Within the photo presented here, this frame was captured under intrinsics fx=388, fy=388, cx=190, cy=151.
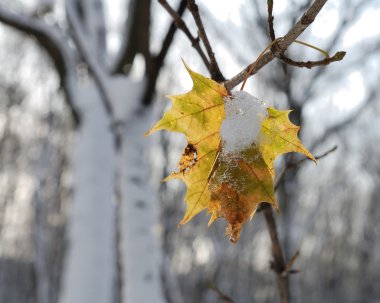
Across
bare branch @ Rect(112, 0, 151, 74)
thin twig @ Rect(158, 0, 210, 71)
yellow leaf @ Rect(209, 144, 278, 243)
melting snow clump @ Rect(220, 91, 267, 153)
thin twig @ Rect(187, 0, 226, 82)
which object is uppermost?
bare branch @ Rect(112, 0, 151, 74)

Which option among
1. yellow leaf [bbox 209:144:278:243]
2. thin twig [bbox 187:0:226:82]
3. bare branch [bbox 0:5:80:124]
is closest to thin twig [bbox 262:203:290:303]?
yellow leaf [bbox 209:144:278:243]

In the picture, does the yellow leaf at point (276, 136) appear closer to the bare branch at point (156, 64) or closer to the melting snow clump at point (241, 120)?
the melting snow clump at point (241, 120)

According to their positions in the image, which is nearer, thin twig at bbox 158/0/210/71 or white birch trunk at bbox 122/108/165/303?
thin twig at bbox 158/0/210/71

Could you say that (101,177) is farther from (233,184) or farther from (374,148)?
(374,148)

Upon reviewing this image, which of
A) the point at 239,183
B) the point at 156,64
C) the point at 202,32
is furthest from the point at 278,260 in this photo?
the point at 156,64

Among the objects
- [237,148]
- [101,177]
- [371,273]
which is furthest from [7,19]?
[371,273]

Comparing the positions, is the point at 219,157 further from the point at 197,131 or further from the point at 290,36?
the point at 290,36

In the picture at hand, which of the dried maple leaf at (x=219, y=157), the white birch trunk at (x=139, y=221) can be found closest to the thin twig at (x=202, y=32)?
the dried maple leaf at (x=219, y=157)

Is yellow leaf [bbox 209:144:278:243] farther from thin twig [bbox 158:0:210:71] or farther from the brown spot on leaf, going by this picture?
thin twig [bbox 158:0:210:71]
